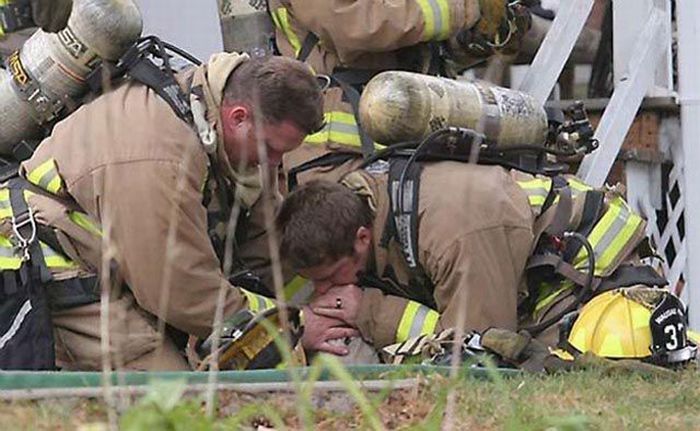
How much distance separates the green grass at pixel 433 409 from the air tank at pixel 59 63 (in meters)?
1.66

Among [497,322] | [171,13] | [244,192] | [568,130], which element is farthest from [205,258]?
[171,13]

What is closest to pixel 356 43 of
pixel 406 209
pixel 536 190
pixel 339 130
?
pixel 339 130

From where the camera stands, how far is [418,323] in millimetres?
4785

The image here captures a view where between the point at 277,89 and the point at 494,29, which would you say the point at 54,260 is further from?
the point at 494,29

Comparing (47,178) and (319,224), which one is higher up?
(47,178)

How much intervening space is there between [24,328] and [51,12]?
0.91m

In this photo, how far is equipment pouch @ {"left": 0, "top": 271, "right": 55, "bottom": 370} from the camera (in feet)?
14.1

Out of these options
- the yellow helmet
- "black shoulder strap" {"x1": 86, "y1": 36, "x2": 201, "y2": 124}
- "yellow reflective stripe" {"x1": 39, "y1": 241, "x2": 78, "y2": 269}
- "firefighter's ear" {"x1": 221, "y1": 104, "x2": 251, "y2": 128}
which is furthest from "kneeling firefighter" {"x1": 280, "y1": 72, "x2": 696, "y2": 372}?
"yellow reflective stripe" {"x1": 39, "y1": 241, "x2": 78, "y2": 269}

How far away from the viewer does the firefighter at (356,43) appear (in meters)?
5.05

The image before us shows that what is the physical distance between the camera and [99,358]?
4.51m

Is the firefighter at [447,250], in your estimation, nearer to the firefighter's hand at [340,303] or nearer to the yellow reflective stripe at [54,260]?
the firefighter's hand at [340,303]

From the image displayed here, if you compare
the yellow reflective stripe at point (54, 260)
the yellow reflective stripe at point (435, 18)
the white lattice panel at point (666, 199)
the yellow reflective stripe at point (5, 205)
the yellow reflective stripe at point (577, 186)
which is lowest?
the white lattice panel at point (666, 199)

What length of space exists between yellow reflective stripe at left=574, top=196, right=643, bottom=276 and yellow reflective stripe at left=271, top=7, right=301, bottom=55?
4.08 feet

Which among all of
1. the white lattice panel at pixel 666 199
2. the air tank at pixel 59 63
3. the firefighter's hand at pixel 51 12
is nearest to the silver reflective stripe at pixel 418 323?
the air tank at pixel 59 63
